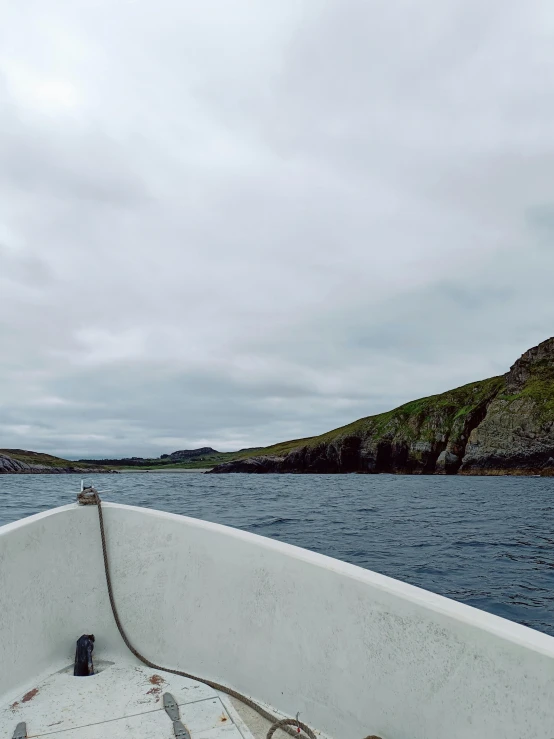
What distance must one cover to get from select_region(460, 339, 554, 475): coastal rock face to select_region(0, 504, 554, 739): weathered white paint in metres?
74.7

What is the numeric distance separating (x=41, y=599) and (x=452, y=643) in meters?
2.99

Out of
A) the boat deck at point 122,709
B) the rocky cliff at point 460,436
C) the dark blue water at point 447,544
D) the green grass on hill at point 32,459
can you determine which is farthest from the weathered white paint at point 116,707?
the green grass on hill at point 32,459

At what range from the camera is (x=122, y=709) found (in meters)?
3.03

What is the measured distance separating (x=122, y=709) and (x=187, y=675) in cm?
52

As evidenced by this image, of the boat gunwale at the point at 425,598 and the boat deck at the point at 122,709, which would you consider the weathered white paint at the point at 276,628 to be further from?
the boat deck at the point at 122,709

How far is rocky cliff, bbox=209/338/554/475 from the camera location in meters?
72.4

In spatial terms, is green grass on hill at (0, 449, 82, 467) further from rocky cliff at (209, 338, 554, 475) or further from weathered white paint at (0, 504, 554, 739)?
weathered white paint at (0, 504, 554, 739)

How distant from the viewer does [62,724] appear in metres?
2.87

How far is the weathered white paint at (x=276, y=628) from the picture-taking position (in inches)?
81.2

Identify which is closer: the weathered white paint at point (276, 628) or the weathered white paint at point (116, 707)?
the weathered white paint at point (276, 628)

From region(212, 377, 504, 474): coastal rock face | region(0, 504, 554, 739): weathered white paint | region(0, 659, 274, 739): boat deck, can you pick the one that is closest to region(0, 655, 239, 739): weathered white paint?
region(0, 659, 274, 739): boat deck

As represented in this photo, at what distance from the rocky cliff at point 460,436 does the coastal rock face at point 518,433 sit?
0.13 metres

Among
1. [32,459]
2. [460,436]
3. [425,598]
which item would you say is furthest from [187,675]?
[32,459]

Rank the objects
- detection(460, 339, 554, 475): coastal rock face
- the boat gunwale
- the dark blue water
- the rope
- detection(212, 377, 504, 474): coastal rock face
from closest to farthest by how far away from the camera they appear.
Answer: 1. the boat gunwale
2. the rope
3. the dark blue water
4. detection(460, 339, 554, 475): coastal rock face
5. detection(212, 377, 504, 474): coastal rock face
